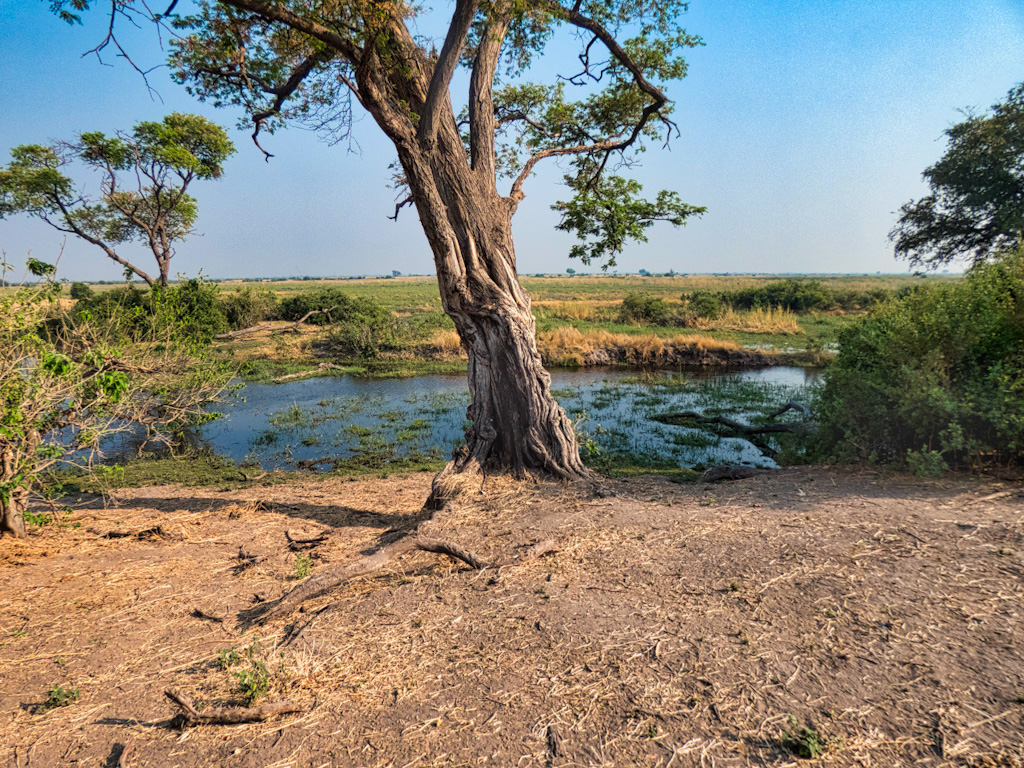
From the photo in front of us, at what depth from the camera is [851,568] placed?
408 cm

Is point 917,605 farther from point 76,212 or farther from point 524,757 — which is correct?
point 76,212

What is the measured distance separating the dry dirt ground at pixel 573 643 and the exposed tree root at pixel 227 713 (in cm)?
6

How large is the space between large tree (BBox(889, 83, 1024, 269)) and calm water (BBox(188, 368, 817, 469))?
5.70 metres

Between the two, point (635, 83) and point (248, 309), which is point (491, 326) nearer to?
point (635, 83)

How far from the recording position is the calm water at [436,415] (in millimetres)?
10938

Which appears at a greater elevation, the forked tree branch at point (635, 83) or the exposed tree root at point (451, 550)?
the forked tree branch at point (635, 83)

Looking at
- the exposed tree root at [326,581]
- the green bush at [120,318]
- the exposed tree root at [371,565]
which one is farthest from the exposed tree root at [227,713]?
the green bush at [120,318]

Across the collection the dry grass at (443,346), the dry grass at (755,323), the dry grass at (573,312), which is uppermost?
the dry grass at (573,312)

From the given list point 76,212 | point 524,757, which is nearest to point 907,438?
point 524,757

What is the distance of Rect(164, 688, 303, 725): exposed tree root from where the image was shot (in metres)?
2.79

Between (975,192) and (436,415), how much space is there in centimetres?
1638

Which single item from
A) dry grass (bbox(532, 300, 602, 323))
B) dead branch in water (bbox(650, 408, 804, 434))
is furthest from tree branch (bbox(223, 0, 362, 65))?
dry grass (bbox(532, 300, 602, 323))

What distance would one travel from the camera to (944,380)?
262 inches

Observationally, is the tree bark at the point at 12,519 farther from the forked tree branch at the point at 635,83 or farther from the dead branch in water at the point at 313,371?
the dead branch in water at the point at 313,371
